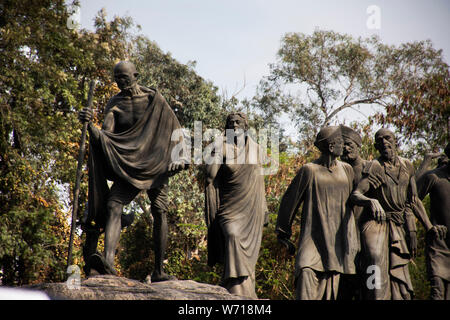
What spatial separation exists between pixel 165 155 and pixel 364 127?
15843 mm

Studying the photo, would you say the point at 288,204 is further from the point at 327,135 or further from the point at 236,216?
the point at 327,135

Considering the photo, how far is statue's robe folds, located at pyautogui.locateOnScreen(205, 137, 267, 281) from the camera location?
404 inches

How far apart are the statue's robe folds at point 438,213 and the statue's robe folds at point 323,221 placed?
4.71 feet

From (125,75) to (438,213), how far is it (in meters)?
5.09

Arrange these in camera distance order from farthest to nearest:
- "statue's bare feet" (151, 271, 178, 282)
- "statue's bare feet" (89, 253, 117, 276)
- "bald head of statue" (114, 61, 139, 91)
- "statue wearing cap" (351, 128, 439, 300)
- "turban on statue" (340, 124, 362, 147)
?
"turban on statue" (340, 124, 362, 147) < "statue wearing cap" (351, 128, 439, 300) < "bald head of statue" (114, 61, 139, 91) < "statue's bare feet" (151, 271, 178, 282) < "statue's bare feet" (89, 253, 117, 276)

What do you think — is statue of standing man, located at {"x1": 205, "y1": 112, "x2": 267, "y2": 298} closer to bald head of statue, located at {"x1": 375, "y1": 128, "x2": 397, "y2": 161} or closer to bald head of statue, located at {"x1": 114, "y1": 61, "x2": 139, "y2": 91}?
bald head of statue, located at {"x1": 114, "y1": 61, "x2": 139, "y2": 91}

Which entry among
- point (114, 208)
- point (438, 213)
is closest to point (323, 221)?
point (438, 213)

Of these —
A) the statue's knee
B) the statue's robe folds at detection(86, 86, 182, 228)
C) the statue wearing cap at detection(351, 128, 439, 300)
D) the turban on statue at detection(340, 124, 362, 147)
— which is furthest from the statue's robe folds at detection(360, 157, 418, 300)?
the statue's knee

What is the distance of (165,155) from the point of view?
32.5ft

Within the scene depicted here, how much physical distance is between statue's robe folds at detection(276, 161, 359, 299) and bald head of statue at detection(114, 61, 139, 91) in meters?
2.64

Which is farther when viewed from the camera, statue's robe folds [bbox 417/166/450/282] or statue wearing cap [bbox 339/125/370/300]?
statue's robe folds [bbox 417/166/450/282]

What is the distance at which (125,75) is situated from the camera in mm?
9898

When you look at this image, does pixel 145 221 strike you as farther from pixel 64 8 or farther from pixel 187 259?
pixel 64 8
